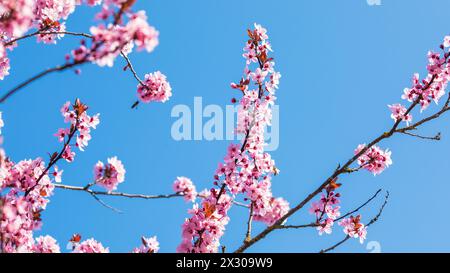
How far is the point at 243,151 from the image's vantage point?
7.11 meters

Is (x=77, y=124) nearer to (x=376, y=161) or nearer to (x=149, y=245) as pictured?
(x=149, y=245)

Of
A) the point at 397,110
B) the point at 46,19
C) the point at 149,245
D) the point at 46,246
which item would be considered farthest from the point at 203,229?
the point at 46,19

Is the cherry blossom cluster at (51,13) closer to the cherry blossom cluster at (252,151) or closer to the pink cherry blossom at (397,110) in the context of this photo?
the cherry blossom cluster at (252,151)

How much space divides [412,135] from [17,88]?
4664 mm

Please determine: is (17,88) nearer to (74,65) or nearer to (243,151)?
(74,65)

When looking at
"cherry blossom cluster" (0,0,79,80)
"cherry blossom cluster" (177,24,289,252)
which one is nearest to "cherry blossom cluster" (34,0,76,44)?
"cherry blossom cluster" (0,0,79,80)

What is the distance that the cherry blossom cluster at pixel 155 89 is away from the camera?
7.31 meters

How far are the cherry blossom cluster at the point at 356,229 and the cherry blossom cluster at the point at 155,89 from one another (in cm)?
344

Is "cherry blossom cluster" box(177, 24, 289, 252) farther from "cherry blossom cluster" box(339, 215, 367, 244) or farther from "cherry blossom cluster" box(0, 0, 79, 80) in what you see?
"cherry blossom cluster" box(0, 0, 79, 80)

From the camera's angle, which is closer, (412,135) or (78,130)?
(412,135)

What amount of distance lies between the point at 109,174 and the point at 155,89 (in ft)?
5.45

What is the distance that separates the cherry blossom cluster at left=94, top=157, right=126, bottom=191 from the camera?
641cm
